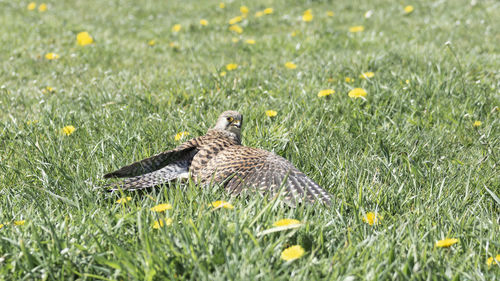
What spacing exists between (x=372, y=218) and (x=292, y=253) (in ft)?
2.04

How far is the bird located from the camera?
270cm

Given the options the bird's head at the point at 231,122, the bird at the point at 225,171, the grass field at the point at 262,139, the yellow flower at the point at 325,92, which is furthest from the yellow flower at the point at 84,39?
the bird at the point at 225,171

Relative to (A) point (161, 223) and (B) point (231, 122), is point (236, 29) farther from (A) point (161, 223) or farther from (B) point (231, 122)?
(A) point (161, 223)

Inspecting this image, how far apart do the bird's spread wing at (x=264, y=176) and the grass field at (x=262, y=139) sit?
110 millimetres

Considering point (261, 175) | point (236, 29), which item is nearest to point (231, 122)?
point (261, 175)

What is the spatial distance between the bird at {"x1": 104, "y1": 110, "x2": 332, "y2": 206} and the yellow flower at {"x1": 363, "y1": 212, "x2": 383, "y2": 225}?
20cm

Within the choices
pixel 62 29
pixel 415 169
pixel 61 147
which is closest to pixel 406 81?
pixel 415 169

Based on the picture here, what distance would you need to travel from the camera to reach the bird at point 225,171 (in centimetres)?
270

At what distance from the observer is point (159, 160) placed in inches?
121

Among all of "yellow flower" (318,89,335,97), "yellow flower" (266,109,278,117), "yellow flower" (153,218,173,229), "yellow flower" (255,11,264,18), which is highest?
"yellow flower" (153,218,173,229)

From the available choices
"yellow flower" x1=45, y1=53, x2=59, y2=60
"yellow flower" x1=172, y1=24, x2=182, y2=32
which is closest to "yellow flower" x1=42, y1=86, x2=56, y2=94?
"yellow flower" x1=45, y1=53, x2=59, y2=60

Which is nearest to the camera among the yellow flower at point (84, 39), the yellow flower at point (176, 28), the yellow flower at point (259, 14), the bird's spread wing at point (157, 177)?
the bird's spread wing at point (157, 177)

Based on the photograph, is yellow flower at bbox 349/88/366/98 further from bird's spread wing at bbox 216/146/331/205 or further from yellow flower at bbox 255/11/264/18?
yellow flower at bbox 255/11/264/18

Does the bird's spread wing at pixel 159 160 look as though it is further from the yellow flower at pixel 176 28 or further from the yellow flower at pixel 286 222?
the yellow flower at pixel 176 28
